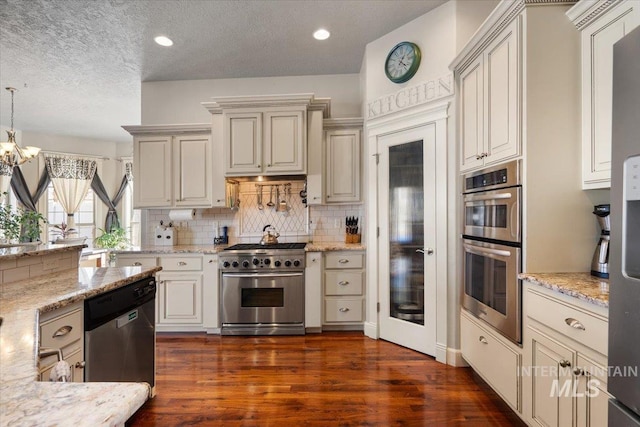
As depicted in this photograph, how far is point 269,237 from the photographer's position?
3.67 m

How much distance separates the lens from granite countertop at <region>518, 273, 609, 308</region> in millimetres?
1242

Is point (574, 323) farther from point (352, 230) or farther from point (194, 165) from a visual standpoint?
point (194, 165)

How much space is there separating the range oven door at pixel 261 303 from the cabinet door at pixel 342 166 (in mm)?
1059

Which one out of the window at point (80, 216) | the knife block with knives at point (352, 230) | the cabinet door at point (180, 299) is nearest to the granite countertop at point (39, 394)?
the cabinet door at point (180, 299)

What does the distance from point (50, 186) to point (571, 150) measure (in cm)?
818

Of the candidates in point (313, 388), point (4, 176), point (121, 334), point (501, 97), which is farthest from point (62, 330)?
point (4, 176)

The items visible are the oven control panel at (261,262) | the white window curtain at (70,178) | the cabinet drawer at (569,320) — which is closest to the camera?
the cabinet drawer at (569,320)

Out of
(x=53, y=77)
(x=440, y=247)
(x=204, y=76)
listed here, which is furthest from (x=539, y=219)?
(x=53, y=77)

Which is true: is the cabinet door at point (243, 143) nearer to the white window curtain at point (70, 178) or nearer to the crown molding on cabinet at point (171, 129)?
the crown molding on cabinet at point (171, 129)

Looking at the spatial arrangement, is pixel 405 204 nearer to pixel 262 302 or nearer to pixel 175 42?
pixel 262 302

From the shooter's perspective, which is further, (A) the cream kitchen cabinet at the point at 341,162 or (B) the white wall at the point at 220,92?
(B) the white wall at the point at 220,92

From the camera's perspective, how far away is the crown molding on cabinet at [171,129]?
11.6 feet

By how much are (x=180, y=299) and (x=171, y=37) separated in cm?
270

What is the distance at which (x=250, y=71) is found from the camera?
3740mm
